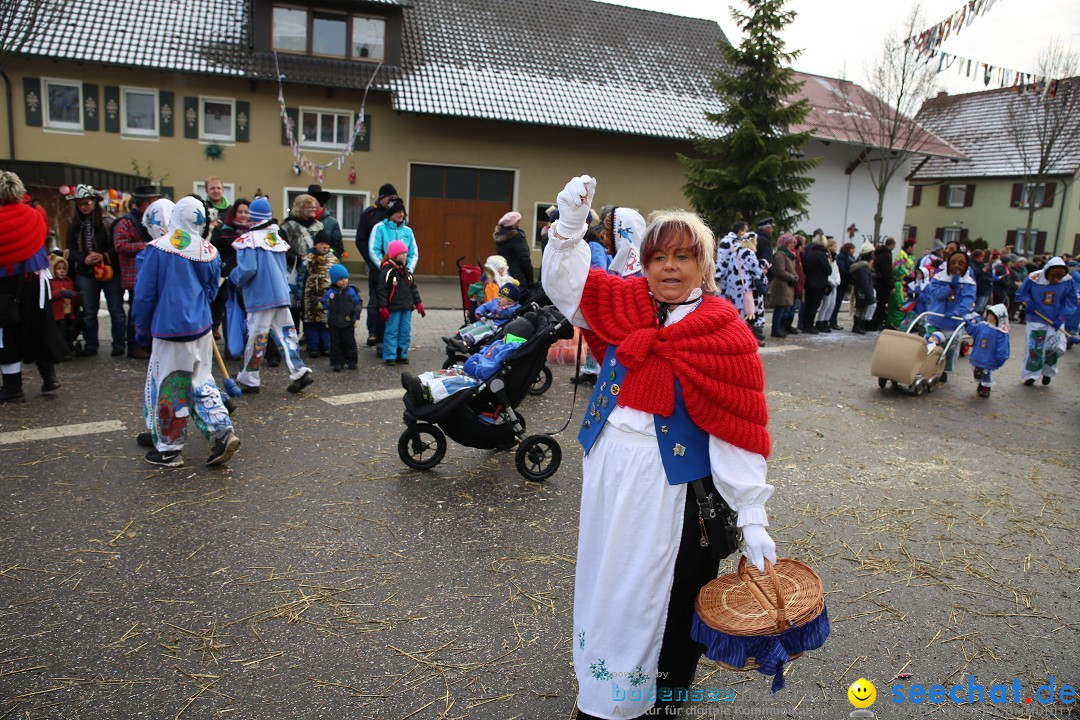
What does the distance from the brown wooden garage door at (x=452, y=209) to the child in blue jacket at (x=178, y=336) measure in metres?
17.8

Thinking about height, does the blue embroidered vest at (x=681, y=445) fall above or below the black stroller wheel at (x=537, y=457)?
above

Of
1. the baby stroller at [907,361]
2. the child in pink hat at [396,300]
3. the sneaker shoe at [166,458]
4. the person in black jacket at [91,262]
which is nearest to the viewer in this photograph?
the sneaker shoe at [166,458]

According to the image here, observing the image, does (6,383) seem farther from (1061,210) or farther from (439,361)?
(1061,210)

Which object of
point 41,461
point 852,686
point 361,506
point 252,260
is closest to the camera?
point 852,686

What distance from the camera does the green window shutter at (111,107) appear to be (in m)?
20.9

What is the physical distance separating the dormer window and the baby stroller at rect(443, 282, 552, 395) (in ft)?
56.3

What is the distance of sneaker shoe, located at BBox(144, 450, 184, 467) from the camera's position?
570cm

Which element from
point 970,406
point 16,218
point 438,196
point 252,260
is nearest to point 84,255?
point 16,218

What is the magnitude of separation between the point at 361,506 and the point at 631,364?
3023 mm

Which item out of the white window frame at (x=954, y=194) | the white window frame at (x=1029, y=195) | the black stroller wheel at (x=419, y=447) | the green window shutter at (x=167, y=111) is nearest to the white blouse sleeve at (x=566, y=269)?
the black stroller wheel at (x=419, y=447)

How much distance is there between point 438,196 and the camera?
23.9 m

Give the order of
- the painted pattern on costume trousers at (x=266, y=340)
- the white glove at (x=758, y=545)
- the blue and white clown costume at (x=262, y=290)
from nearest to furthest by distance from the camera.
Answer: the white glove at (x=758, y=545), the blue and white clown costume at (x=262, y=290), the painted pattern on costume trousers at (x=266, y=340)

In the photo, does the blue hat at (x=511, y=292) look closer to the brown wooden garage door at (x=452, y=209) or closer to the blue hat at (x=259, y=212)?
the blue hat at (x=259, y=212)

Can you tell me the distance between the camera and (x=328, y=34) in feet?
73.6
